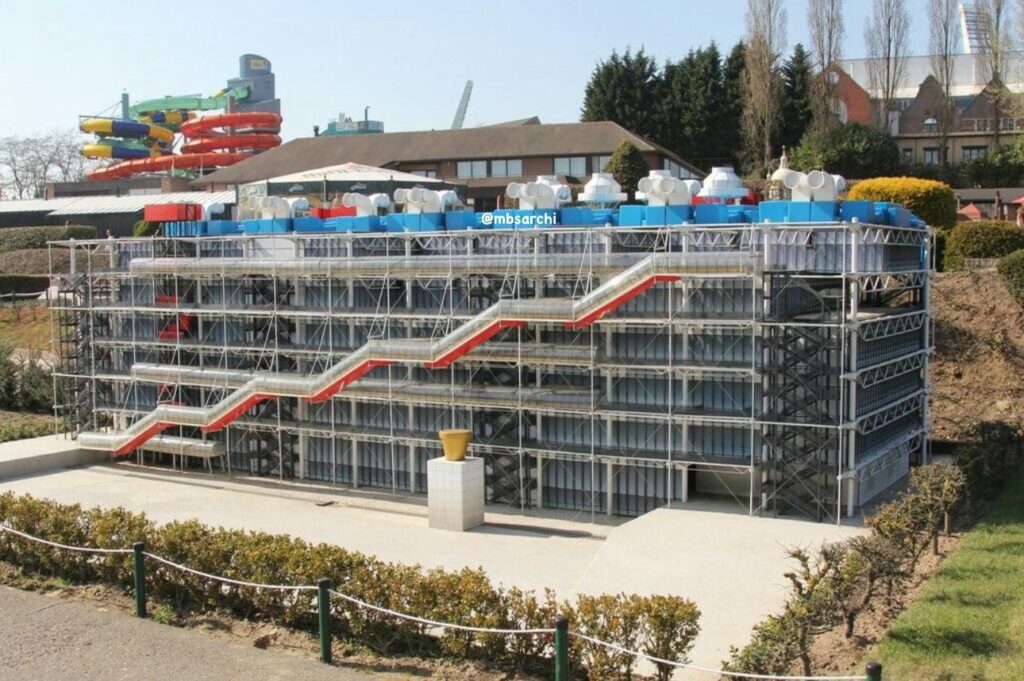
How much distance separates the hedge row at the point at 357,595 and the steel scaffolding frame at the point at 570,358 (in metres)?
9.06

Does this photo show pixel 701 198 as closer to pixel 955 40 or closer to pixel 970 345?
pixel 970 345

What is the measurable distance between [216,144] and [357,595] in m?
89.8

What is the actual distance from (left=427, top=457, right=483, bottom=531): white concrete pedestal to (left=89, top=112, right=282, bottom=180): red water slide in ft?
253

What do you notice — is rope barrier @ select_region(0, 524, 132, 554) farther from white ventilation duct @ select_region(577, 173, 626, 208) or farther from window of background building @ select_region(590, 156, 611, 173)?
window of background building @ select_region(590, 156, 611, 173)

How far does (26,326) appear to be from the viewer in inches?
2333

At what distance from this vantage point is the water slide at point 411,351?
91.6ft

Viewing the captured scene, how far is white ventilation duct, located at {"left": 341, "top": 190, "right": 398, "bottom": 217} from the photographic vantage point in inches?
1419

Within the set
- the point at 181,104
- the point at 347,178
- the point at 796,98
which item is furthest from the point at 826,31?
the point at 181,104

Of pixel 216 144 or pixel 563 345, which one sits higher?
pixel 216 144

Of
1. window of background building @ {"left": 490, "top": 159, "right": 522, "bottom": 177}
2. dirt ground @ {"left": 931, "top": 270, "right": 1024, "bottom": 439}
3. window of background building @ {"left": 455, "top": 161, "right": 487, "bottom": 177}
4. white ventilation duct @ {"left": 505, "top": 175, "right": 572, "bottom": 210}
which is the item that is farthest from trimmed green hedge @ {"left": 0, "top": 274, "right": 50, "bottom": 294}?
dirt ground @ {"left": 931, "top": 270, "right": 1024, "bottom": 439}

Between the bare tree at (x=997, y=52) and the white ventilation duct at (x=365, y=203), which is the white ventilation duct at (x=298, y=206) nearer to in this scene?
the white ventilation duct at (x=365, y=203)

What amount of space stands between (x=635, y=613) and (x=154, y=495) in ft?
72.3

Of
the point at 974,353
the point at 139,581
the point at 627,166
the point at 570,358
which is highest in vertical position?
the point at 627,166

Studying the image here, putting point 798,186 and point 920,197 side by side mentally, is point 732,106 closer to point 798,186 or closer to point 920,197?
point 920,197
